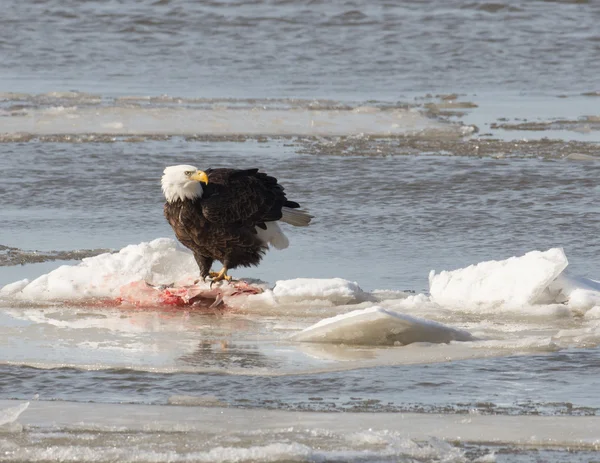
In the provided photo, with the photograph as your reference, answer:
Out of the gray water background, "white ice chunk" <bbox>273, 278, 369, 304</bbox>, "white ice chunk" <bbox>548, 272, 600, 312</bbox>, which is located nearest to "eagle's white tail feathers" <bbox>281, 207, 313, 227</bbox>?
"white ice chunk" <bbox>273, 278, 369, 304</bbox>

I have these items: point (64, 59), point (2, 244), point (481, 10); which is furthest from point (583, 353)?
point (481, 10)

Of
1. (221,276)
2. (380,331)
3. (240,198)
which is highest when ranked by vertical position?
(240,198)

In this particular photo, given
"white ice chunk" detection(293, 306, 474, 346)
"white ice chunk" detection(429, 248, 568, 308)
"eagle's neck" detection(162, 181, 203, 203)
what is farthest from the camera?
"eagle's neck" detection(162, 181, 203, 203)

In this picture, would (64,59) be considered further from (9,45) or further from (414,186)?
(414,186)

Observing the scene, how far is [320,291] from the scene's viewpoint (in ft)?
21.6

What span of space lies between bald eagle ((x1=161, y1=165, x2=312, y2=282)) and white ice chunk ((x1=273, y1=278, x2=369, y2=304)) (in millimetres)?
652

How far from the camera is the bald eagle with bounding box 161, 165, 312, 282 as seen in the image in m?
6.97

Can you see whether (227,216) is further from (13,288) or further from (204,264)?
(13,288)

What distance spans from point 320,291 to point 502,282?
862 mm

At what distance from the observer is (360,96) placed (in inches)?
582

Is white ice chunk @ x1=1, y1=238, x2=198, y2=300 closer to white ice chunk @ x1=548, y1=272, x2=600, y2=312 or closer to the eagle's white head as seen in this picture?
the eagle's white head

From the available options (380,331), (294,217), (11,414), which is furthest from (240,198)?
(11,414)

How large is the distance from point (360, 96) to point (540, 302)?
27.7ft

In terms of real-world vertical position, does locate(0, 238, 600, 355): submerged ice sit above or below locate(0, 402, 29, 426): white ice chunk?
below
